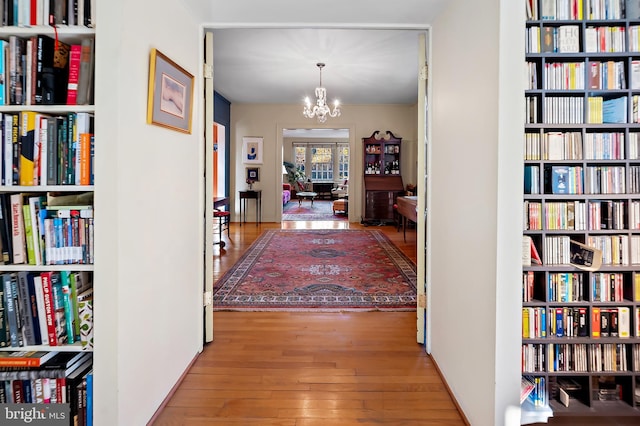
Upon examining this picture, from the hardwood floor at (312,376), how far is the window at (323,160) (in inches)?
505

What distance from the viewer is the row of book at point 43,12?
4.97 feet

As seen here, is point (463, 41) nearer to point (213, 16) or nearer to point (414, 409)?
point (213, 16)

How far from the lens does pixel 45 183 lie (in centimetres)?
152

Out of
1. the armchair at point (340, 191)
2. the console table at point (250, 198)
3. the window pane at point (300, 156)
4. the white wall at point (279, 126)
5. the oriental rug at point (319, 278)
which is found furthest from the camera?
the window pane at point (300, 156)

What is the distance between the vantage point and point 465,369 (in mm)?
1844

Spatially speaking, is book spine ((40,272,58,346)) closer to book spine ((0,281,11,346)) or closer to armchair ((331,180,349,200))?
book spine ((0,281,11,346))

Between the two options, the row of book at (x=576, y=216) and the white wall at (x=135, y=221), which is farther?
the row of book at (x=576, y=216)

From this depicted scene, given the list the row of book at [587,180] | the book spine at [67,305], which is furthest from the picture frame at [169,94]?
the row of book at [587,180]

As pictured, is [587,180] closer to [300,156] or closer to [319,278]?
[319,278]

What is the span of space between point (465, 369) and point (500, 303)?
522 mm

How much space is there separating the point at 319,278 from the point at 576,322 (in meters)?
2.67

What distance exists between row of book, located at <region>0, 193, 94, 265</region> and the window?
46.7 ft

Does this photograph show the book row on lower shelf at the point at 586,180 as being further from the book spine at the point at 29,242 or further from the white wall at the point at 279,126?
the white wall at the point at 279,126

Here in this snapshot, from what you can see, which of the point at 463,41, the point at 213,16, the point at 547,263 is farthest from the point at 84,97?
the point at 547,263
